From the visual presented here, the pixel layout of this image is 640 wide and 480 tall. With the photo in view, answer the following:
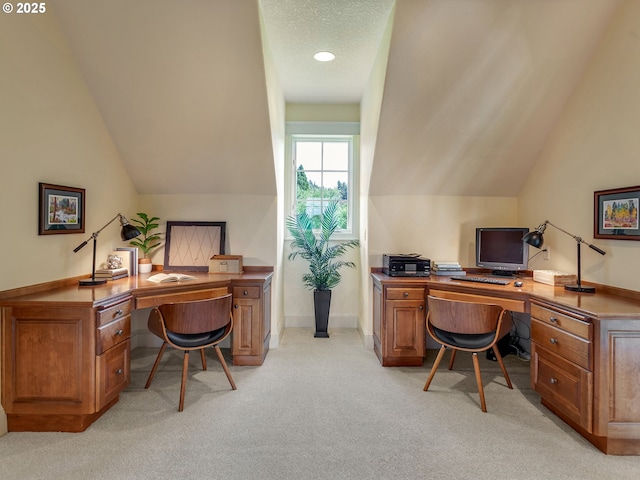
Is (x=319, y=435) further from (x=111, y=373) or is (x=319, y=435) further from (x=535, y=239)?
(x=535, y=239)

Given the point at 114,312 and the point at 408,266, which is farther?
the point at 408,266

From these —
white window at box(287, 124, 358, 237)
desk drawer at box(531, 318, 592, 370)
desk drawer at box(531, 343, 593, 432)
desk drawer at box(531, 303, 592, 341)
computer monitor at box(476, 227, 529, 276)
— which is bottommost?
desk drawer at box(531, 343, 593, 432)

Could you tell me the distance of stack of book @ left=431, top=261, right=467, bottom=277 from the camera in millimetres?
3482

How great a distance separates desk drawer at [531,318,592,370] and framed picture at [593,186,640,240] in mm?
822

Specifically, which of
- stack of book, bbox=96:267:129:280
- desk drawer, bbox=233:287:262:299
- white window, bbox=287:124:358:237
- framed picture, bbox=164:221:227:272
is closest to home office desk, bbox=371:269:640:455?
desk drawer, bbox=233:287:262:299

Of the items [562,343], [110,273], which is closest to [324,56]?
[110,273]

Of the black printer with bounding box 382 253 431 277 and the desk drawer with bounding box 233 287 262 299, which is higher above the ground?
the black printer with bounding box 382 253 431 277

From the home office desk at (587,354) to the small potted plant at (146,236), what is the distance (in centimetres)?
306

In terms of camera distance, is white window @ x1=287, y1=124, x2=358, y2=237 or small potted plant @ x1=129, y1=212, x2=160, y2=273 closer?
small potted plant @ x1=129, y1=212, x2=160, y2=273

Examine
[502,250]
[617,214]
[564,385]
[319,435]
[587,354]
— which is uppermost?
[617,214]

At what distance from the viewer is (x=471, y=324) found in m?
2.49

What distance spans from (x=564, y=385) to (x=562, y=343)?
26cm

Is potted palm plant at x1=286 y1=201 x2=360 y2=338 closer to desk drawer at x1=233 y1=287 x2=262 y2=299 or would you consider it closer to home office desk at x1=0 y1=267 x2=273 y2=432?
desk drawer at x1=233 y1=287 x2=262 y2=299

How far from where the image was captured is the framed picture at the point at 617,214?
2.34 meters
